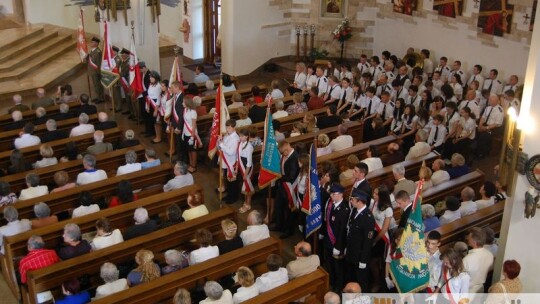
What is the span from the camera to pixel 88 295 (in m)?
6.30

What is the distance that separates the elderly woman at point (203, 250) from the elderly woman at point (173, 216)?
2.17 feet

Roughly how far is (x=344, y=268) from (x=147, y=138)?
18.1ft

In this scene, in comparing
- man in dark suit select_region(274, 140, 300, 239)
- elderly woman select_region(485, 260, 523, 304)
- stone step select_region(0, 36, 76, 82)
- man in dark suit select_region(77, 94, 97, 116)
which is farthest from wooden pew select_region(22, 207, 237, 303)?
stone step select_region(0, 36, 76, 82)

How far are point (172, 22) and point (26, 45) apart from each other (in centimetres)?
402

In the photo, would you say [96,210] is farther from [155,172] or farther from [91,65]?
[91,65]

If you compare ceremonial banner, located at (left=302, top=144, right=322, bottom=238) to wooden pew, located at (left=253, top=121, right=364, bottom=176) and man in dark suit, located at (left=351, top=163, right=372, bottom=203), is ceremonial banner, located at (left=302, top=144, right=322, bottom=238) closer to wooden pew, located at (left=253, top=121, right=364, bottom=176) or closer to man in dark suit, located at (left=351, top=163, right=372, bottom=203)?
man in dark suit, located at (left=351, top=163, right=372, bottom=203)

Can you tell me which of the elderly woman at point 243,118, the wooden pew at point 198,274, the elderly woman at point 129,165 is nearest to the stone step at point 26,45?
the elderly woman at point 243,118

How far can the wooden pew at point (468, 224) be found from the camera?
727cm

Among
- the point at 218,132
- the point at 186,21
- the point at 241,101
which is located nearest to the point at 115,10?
the point at 186,21

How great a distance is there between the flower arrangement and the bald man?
9618 mm

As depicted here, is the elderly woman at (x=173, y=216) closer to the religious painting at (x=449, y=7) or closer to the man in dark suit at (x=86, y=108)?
the man in dark suit at (x=86, y=108)

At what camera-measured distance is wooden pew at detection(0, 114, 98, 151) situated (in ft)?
33.0

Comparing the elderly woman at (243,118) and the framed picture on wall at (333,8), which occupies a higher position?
the framed picture on wall at (333,8)

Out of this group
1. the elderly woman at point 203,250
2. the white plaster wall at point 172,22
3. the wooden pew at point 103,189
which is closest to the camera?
the elderly woman at point 203,250
